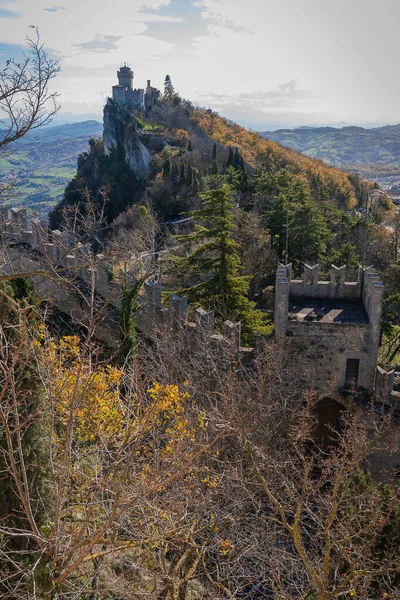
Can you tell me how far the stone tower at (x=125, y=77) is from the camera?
92.7 meters

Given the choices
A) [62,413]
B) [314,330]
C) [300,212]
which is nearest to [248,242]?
[300,212]

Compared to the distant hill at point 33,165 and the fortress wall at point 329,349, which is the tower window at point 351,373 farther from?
the distant hill at point 33,165

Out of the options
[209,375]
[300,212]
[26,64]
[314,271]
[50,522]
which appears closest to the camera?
[26,64]

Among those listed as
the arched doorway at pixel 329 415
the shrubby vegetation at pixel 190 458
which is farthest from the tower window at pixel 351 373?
the shrubby vegetation at pixel 190 458

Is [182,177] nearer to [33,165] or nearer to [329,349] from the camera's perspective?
[33,165]

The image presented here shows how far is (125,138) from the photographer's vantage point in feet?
226

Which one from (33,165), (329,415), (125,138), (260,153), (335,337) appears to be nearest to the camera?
(335,337)

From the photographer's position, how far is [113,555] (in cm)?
933

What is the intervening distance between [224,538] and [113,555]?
2534mm

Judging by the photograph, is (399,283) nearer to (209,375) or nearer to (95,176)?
(209,375)

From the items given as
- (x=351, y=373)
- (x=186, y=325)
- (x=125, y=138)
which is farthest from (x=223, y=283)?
(x=125, y=138)

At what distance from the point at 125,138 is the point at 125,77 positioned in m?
31.0

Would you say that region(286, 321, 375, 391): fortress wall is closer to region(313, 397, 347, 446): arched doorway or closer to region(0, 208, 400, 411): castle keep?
region(0, 208, 400, 411): castle keep

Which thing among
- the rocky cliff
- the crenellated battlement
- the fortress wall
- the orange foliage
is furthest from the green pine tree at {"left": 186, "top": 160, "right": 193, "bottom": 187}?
the fortress wall
